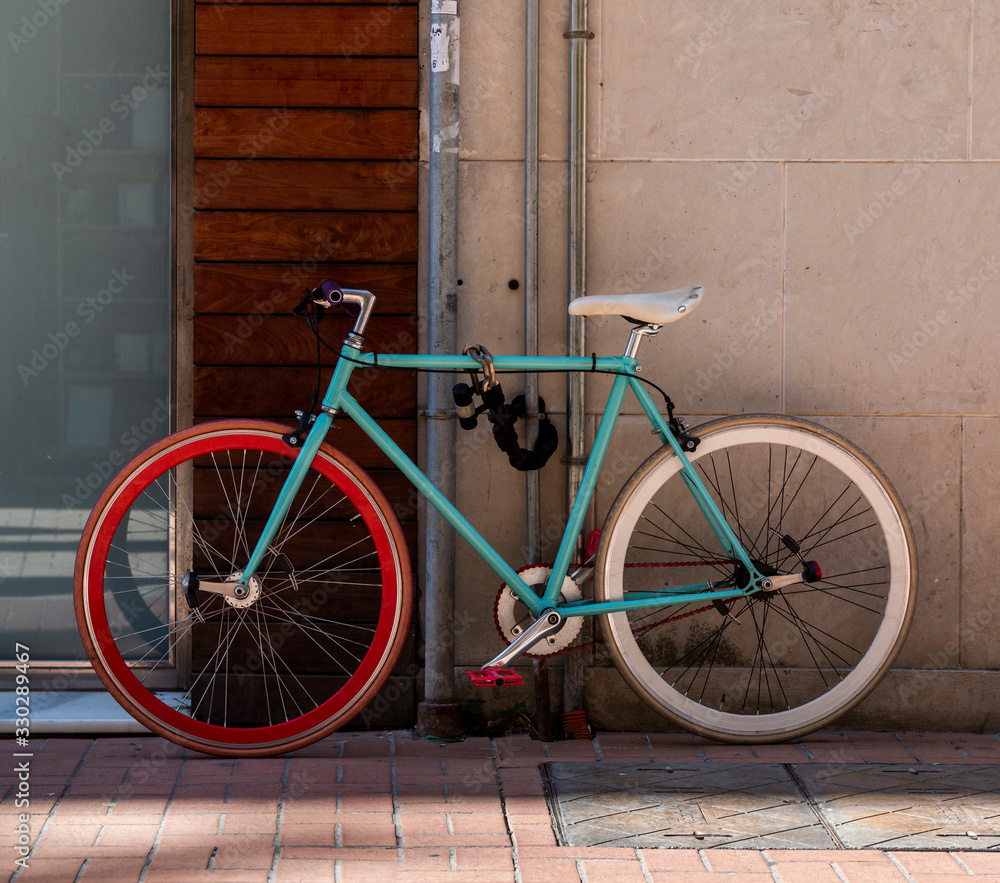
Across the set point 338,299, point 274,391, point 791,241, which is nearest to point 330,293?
point 338,299

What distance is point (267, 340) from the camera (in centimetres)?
350

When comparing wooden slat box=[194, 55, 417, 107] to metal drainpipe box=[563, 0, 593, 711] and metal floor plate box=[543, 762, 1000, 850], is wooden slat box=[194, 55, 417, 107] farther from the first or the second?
metal floor plate box=[543, 762, 1000, 850]

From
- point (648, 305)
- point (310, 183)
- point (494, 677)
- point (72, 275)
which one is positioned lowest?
point (494, 677)

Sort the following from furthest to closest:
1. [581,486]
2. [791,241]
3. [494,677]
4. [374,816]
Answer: [791,241], [581,486], [494,677], [374,816]

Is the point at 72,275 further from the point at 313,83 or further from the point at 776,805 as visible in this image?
the point at 776,805

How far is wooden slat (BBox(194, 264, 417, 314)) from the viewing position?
348cm

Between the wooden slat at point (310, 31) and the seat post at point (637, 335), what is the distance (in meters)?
1.22

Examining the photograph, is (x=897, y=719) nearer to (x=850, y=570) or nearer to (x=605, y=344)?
(x=850, y=570)

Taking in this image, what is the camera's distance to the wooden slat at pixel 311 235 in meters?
3.48

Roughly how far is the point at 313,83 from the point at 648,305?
1.37 meters

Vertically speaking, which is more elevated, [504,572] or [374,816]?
[504,572]

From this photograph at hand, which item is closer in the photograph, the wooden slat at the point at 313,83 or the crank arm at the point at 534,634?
the crank arm at the point at 534,634

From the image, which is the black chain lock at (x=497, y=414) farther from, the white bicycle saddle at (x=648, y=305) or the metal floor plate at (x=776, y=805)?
the metal floor plate at (x=776, y=805)

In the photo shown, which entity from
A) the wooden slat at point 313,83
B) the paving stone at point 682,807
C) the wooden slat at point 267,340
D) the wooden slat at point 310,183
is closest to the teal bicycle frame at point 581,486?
the wooden slat at point 267,340
